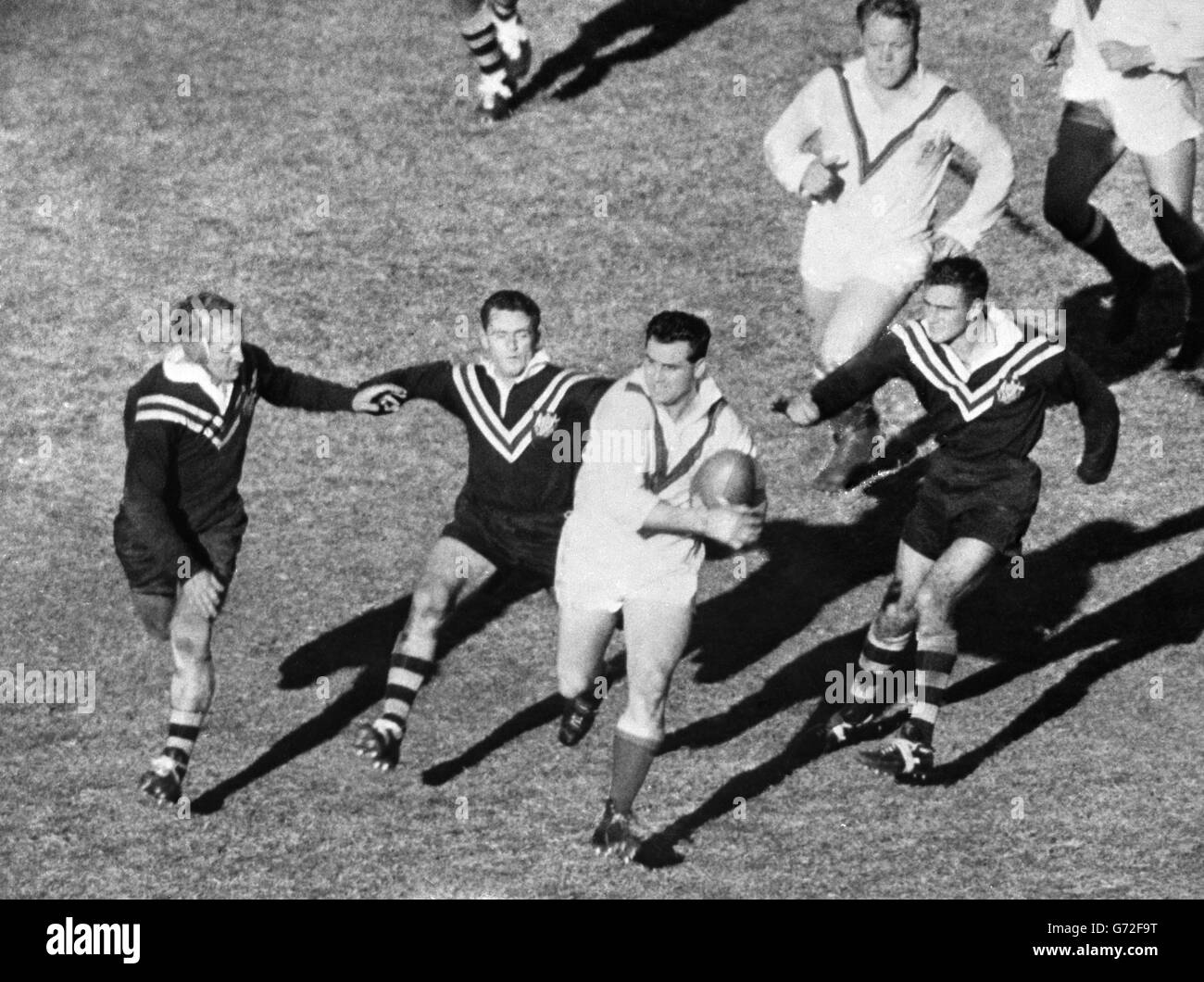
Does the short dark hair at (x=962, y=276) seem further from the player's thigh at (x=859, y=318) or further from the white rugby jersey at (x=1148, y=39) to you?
the white rugby jersey at (x=1148, y=39)

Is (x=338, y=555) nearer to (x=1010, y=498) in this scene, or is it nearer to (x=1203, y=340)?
(x=1010, y=498)

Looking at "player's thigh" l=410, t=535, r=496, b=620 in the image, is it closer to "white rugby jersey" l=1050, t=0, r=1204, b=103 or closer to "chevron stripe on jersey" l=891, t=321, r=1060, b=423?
"chevron stripe on jersey" l=891, t=321, r=1060, b=423

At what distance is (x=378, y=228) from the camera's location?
57.4 feet

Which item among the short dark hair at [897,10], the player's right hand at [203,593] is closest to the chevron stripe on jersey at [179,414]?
the player's right hand at [203,593]

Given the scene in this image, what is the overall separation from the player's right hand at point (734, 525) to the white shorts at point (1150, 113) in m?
5.27

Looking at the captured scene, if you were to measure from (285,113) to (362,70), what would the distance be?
80 cm

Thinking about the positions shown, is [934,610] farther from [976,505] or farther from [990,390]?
[990,390]

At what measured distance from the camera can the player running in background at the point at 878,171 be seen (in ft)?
44.4

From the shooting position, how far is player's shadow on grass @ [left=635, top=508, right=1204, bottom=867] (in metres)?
12.7

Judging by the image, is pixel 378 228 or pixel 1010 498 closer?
pixel 1010 498

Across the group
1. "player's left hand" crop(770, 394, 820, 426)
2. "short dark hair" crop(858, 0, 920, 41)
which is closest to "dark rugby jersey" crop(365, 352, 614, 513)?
"player's left hand" crop(770, 394, 820, 426)

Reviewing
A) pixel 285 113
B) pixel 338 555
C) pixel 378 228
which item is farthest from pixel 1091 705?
pixel 285 113

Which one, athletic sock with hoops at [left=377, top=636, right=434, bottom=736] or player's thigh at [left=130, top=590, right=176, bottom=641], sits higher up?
player's thigh at [left=130, top=590, right=176, bottom=641]

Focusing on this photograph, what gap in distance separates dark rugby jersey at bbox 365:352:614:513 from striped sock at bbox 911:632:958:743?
1.94 metres
